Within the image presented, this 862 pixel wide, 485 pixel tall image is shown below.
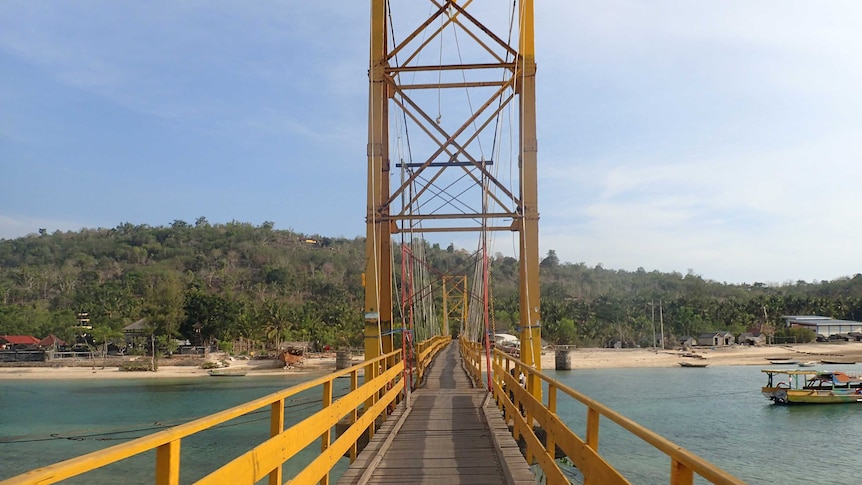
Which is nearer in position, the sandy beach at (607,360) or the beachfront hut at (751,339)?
the sandy beach at (607,360)

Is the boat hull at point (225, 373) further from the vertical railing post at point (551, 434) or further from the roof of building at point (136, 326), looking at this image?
the vertical railing post at point (551, 434)

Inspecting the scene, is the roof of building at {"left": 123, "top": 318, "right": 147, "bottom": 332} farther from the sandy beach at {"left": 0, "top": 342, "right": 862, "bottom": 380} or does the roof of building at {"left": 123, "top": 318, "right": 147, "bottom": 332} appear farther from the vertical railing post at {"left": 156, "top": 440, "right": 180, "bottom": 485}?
the vertical railing post at {"left": 156, "top": 440, "right": 180, "bottom": 485}

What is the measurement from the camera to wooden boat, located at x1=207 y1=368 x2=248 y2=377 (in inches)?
2729

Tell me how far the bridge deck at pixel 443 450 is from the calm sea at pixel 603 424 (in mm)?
1792

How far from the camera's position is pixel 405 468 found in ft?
23.7

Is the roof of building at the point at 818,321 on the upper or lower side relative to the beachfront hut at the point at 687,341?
upper

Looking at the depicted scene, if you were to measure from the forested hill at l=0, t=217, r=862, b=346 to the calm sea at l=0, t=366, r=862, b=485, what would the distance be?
12769 millimetres

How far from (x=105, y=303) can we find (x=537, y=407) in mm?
98829

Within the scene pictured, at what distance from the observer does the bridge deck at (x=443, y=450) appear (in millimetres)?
6688

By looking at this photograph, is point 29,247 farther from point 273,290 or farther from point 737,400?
point 737,400

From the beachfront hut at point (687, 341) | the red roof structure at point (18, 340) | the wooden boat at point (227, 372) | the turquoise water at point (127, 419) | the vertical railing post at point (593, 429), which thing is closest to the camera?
the vertical railing post at point (593, 429)

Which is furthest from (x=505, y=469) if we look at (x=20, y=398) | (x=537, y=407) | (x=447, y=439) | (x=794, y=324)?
(x=794, y=324)

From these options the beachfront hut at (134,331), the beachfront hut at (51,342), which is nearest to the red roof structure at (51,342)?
the beachfront hut at (51,342)

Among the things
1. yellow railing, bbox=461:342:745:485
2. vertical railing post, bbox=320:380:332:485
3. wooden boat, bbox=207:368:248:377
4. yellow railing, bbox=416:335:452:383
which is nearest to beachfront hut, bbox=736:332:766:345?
wooden boat, bbox=207:368:248:377
